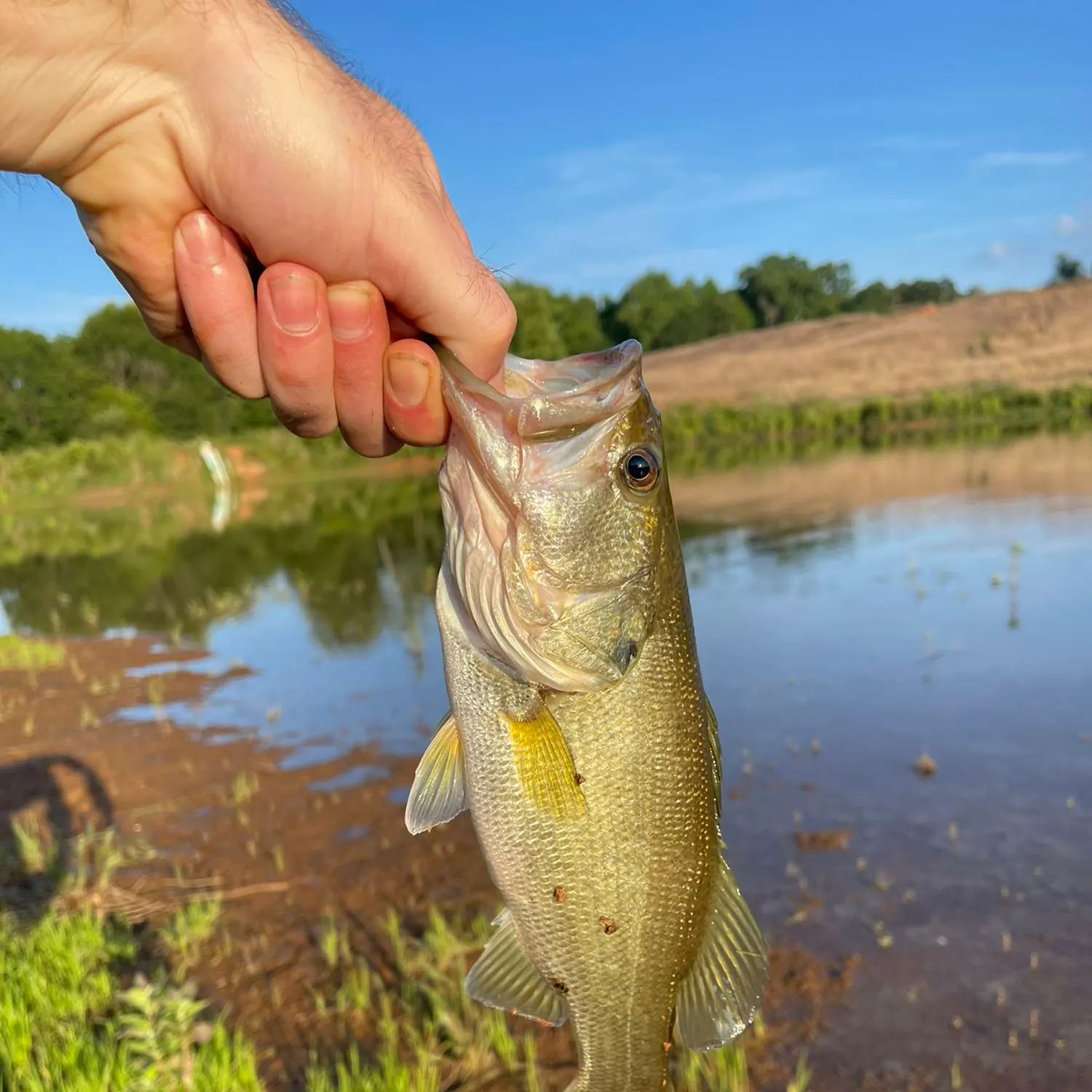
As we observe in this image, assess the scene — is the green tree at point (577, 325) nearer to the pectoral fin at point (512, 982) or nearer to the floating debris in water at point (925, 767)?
the floating debris in water at point (925, 767)

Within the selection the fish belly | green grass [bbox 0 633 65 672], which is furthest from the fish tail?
green grass [bbox 0 633 65 672]

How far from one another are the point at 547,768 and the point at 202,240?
1.46 meters

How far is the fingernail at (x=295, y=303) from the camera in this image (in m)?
2.05

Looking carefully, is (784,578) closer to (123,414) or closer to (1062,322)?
(123,414)

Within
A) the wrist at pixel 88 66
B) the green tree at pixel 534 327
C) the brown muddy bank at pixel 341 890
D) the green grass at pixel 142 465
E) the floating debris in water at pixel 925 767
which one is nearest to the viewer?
the wrist at pixel 88 66

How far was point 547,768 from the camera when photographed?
219cm

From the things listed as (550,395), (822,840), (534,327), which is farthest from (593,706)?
(534,327)

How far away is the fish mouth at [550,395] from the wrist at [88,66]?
78 cm

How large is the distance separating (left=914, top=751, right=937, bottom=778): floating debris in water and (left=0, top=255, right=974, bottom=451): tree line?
34.1m

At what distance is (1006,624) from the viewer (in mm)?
10367

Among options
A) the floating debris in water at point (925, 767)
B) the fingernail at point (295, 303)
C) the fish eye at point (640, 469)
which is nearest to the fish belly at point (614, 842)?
the fish eye at point (640, 469)

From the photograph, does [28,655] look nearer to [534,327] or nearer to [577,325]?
[534,327]

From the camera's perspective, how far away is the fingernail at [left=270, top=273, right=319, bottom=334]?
6.73 ft

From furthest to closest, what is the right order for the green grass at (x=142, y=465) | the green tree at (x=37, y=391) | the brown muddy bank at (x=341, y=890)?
the green tree at (x=37, y=391) < the green grass at (x=142, y=465) < the brown muddy bank at (x=341, y=890)
